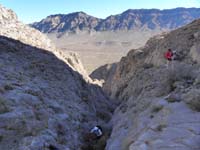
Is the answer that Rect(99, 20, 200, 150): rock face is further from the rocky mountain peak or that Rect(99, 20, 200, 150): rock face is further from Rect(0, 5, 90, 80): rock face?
the rocky mountain peak

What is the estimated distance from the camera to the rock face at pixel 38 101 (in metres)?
11.6

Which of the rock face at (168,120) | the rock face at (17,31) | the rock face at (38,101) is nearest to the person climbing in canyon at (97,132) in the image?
the rock face at (38,101)

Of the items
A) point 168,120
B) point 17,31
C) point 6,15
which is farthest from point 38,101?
point 6,15

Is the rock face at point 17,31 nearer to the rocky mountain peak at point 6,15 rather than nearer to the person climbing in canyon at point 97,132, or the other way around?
the rocky mountain peak at point 6,15

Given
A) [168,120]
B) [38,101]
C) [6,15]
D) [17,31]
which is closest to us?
[168,120]

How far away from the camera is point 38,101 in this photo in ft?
45.8

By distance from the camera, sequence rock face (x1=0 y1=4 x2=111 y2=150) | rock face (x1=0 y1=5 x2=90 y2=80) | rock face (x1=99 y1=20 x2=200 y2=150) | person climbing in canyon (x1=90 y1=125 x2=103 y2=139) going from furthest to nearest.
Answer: rock face (x1=0 y1=5 x2=90 y2=80), person climbing in canyon (x1=90 y1=125 x2=103 y2=139), rock face (x1=0 y1=4 x2=111 y2=150), rock face (x1=99 y1=20 x2=200 y2=150)

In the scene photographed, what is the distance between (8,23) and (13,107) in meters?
11.7

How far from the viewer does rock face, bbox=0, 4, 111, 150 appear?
11555 millimetres

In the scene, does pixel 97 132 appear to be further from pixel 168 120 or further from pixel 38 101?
pixel 168 120

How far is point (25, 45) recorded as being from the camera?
66.9 ft

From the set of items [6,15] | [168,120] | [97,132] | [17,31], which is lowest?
[97,132]

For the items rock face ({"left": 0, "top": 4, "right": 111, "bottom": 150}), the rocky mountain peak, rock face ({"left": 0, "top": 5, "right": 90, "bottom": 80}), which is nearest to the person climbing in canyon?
rock face ({"left": 0, "top": 4, "right": 111, "bottom": 150})

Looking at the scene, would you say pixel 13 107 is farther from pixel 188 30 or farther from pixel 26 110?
pixel 188 30
